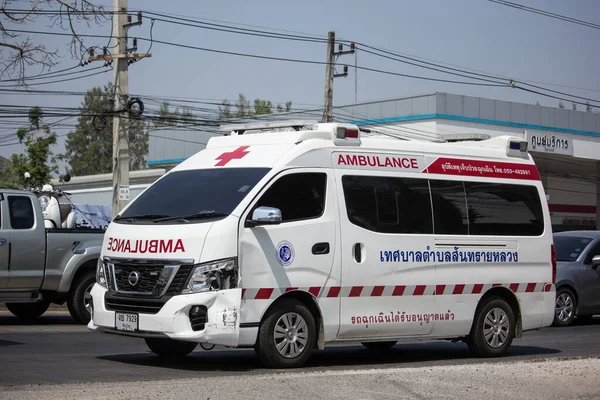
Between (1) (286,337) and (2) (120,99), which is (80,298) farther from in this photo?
(2) (120,99)

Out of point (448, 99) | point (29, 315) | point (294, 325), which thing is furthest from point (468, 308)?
point (448, 99)

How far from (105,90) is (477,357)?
80170mm

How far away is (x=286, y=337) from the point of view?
33.7ft

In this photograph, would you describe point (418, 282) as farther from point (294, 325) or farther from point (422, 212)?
point (294, 325)

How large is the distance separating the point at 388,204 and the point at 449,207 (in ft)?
3.60

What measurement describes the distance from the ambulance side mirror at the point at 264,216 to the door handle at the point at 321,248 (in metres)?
0.75

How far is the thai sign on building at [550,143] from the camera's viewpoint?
128 feet

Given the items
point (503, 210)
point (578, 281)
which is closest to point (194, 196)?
point (503, 210)

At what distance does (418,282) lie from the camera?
1151 cm

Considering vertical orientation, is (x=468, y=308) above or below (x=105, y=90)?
below

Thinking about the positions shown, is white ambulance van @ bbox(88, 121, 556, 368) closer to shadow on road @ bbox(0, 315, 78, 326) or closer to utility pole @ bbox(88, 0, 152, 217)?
shadow on road @ bbox(0, 315, 78, 326)

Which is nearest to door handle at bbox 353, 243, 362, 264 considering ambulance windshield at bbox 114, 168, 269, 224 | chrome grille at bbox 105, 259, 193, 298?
ambulance windshield at bbox 114, 168, 269, 224

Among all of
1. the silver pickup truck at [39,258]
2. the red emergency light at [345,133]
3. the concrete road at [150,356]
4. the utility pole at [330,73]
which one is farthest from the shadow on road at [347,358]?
the utility pole at [330,73]

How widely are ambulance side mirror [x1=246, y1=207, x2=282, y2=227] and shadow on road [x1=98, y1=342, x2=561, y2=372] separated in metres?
1.64
